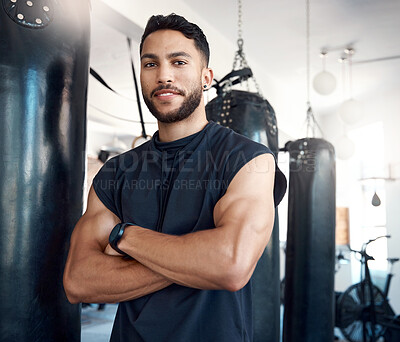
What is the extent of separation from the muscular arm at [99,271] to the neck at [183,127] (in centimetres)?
30

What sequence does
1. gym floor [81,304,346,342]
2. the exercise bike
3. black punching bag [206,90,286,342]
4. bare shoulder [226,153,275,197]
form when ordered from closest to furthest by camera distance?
bare shoulder [226,153,275,197]
black punching bag [206,90,286,342]
the exercise bike
gym floor [81,304,346,342]

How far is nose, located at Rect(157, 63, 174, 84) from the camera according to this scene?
1.14 metres

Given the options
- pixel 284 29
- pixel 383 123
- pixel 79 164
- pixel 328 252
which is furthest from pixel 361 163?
pixel 79 164

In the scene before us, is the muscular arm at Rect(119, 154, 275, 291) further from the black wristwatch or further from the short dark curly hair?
the short dark curly hair

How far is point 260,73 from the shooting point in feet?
18.1

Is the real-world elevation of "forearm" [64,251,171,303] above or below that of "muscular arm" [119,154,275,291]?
below

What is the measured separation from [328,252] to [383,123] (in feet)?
14.4

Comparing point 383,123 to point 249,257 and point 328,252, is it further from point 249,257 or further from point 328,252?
point 249,257

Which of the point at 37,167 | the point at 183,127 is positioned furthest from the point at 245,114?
the point at 37,167

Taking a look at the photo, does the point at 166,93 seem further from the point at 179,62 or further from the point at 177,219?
the point at 177,219

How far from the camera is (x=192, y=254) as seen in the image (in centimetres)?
94

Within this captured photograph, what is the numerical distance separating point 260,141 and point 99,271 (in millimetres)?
1294

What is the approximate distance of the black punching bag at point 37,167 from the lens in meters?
1.16

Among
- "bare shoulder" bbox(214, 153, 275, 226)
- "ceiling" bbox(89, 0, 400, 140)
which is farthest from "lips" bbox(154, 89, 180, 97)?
"ceiling" bbox(89, 0, 400, 140)
